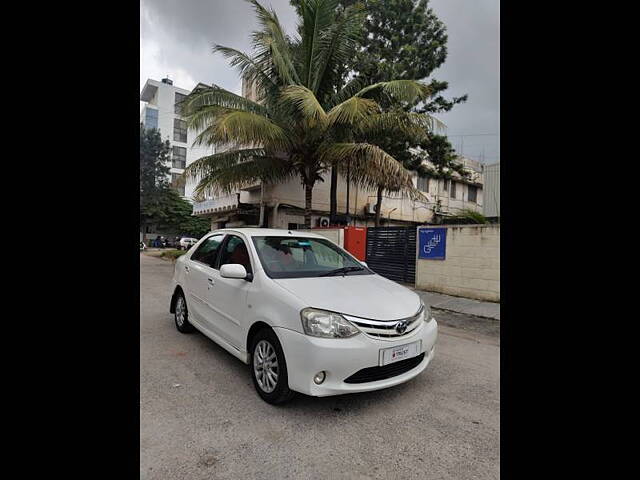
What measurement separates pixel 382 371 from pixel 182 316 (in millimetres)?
3054

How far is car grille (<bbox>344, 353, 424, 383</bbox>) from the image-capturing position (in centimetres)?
262

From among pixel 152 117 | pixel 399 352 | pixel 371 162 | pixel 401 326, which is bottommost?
pixel 399 352

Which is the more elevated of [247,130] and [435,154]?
[435,154]

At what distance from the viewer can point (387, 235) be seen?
9.54m

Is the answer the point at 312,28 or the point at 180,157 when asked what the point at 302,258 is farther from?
the point at 180,157

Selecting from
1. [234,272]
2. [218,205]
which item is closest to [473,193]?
[218,205]

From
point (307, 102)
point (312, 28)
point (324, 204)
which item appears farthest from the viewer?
point (324, 204)

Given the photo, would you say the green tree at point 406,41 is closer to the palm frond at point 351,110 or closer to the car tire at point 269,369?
the palm frond at point 351,110

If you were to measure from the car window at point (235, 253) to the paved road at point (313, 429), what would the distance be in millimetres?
1081

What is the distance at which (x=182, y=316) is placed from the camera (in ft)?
15.4
